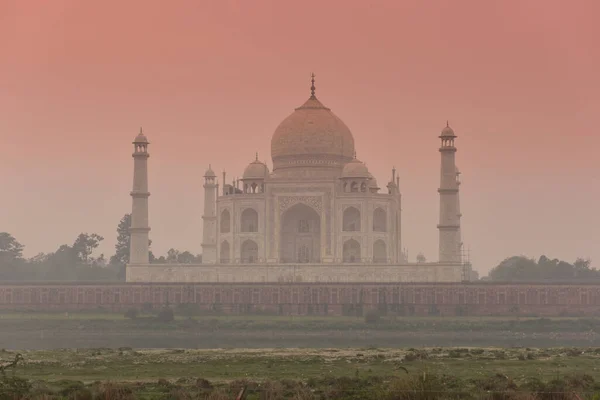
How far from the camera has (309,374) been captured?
31250 millimetres

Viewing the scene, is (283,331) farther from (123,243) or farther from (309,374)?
(123,243)

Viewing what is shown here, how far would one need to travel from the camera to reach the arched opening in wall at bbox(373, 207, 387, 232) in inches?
2891

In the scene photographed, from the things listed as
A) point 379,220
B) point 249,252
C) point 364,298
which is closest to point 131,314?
point 249,252

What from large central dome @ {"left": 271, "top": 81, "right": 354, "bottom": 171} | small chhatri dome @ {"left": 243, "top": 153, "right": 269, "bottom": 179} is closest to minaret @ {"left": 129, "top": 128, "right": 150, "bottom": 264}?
small chhatri dome @ {"left": 243, "top": 153, "right": 269, "bottom": 179}

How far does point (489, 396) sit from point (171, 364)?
44.0 feet

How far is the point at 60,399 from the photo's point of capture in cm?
2444

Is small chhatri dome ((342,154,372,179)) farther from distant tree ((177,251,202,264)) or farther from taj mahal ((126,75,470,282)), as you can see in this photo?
distant tree ((177,251,202,264))

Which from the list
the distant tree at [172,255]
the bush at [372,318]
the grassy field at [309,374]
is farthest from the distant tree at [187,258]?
the grassy field at [309,374]

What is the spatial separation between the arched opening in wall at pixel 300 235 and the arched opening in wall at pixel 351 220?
1617mm

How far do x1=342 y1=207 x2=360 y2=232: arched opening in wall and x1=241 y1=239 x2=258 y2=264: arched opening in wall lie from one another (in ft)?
17.4

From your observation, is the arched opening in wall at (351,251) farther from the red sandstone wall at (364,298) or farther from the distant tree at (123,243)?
the distant tree at (123,243)

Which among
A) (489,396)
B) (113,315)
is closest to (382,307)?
(113,315)

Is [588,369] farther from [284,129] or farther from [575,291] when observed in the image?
[284,129]

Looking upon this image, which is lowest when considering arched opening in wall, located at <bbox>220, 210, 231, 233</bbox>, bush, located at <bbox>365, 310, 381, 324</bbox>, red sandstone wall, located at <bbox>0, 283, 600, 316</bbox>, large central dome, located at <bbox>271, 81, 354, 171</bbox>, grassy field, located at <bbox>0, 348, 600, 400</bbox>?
grassy field, located at <bbox>0, 348, 600, 400</bbox>
